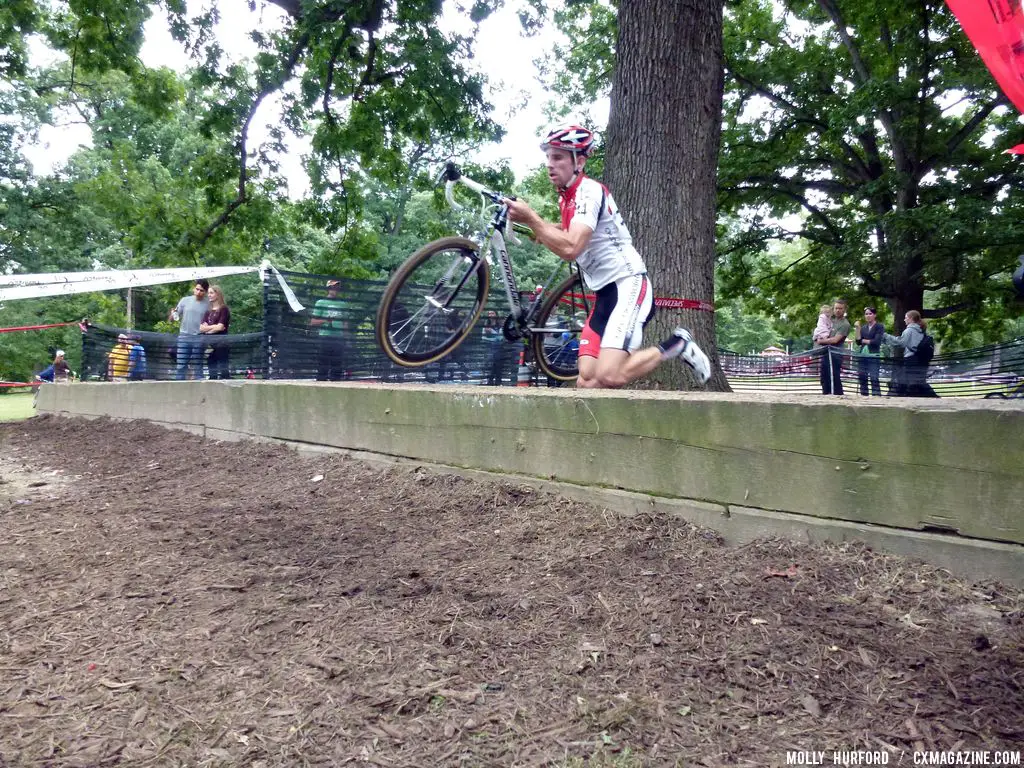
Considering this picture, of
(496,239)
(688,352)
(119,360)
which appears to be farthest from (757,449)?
(119,360)

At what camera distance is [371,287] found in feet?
28.7

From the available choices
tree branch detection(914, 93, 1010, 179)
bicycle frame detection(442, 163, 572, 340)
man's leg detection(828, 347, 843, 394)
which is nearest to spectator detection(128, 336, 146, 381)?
bicycle frame detection(442, 163, 572, 340)

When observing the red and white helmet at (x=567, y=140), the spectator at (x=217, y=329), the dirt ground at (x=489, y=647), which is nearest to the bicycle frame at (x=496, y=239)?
the red and white helmet at (x=567, y=140)

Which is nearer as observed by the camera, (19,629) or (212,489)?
(19,629)

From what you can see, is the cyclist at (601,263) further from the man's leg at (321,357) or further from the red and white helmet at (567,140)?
the man's leg at (321,357)

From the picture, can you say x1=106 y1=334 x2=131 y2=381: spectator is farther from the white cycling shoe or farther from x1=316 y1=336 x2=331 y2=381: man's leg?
the white cycling shoe

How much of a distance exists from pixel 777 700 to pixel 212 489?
4.05m

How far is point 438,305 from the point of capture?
571 centimetres

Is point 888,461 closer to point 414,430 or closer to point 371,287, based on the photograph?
point 414,430

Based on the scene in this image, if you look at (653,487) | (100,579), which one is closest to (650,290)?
(653,487)

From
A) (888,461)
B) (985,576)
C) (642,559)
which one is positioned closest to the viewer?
(985,576)

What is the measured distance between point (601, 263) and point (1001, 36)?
229cm

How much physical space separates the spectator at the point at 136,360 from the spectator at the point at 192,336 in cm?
78

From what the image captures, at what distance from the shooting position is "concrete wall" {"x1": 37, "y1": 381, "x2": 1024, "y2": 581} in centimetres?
262
